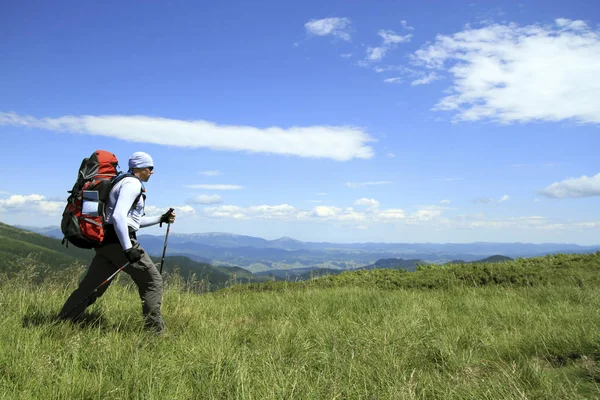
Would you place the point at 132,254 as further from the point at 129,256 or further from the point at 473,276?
the point at 473,276

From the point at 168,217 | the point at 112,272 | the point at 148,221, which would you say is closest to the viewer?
the point at 112,272

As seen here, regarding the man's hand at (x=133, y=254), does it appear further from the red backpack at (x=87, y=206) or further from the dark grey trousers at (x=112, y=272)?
the red backpack at (x=87, y=206)

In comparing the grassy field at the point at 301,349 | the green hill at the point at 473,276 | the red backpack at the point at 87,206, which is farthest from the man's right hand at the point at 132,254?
the green hill at the point at 473,276

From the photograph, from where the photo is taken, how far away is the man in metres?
5.39

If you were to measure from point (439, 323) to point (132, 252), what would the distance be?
14.6 ft

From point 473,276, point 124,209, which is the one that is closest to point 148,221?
point 124,209

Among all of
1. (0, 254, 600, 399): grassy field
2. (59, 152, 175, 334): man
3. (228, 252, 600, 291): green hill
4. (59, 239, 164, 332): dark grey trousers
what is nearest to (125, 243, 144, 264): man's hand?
(59, 152, 175, 334): man

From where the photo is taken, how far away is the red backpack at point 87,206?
5.25 meters

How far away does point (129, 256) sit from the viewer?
526 cm

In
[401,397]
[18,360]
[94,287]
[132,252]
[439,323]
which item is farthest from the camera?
[439,323]

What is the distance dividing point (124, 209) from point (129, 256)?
1.98 feet

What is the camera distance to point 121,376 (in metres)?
3.85

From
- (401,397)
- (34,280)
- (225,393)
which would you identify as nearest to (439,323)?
(401,397)

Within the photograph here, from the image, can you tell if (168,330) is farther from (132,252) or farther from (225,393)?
(225,393)
